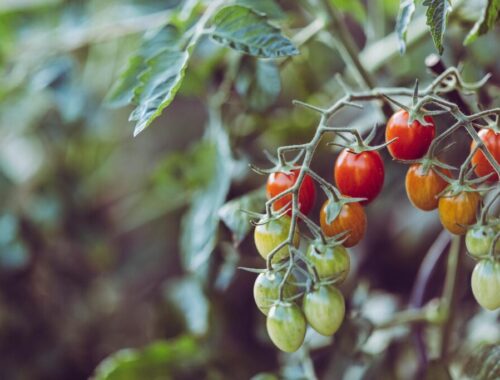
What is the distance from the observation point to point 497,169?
57 cm

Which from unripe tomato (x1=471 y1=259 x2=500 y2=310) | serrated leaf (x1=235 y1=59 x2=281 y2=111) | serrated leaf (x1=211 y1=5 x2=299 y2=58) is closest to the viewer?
unripe tomato (x1=471 y1=259 x2=500 y2=310)

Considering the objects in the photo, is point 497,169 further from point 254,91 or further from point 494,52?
point 494,52

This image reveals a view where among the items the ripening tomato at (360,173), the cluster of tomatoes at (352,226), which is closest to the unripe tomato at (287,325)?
the cluster of tomatoes at (352,226)

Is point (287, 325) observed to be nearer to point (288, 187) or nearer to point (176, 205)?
point (288, 187)

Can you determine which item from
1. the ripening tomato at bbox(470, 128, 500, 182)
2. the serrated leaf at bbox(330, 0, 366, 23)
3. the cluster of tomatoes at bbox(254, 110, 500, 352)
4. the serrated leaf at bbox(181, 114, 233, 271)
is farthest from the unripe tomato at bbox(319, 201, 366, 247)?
the serrated leaf at bbox(330, 0, 366, 23)

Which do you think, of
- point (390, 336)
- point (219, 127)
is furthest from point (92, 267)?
point (390, 336)

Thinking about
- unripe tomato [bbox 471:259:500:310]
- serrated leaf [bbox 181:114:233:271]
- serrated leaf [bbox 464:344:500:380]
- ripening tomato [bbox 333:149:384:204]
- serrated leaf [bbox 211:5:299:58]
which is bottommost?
serrated leaf [bbox 464:344:500:380]

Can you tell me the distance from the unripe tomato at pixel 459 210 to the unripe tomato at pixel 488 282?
33mm

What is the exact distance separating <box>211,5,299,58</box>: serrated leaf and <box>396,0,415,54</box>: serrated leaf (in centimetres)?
9

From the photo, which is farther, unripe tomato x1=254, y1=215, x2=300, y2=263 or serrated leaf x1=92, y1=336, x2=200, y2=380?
serrated leaf x1=92, y1=336, x2=200, y2=380

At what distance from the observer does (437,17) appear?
1.96 feet

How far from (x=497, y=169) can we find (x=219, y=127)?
1.47 ft

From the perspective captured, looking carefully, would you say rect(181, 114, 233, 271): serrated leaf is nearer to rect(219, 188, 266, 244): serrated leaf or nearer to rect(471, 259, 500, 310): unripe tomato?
rect(219, 188, 266, 244): serrated leaf

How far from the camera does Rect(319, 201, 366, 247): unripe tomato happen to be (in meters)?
0.61
